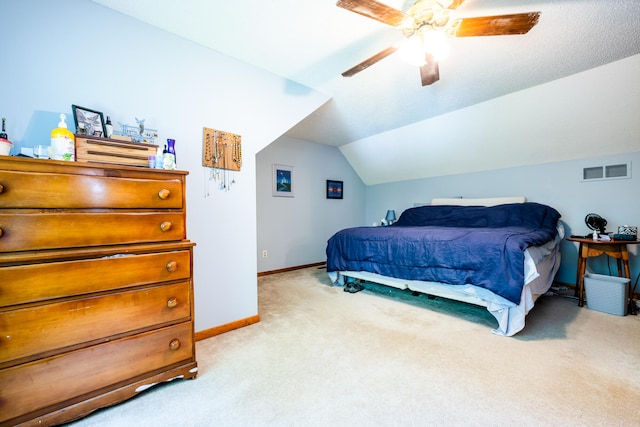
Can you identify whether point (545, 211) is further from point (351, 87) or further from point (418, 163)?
point (351, 87)

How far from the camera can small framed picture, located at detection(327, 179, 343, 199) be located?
514 cm

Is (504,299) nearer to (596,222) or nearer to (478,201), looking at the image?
(596,222)

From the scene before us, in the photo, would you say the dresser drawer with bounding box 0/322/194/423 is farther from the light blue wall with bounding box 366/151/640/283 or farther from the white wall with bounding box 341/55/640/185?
the light blue wall with bounding box 366/151/640/283

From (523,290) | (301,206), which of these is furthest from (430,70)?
(301,206)

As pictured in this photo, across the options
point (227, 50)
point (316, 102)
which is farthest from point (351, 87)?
point (227, 50)

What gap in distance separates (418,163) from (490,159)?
41.9 inches

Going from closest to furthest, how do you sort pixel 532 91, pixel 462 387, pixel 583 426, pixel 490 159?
pixel 583 426 → pixel 462 387 → pixel 532 91 → pixel 490 159

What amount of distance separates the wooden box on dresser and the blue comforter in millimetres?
2054

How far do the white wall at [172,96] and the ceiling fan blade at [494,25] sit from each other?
1.57 meters

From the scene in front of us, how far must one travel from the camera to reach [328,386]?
58.8 inches

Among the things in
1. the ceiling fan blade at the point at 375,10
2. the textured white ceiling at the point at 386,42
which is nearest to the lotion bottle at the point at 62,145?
the textured white ceiling at the point at 386,42

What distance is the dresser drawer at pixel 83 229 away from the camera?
111 cm

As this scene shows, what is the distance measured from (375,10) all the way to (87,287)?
82.5 inches

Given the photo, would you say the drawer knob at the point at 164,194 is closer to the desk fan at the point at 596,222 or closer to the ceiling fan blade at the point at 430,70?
the ceiling fan blade at the point at 430,70
